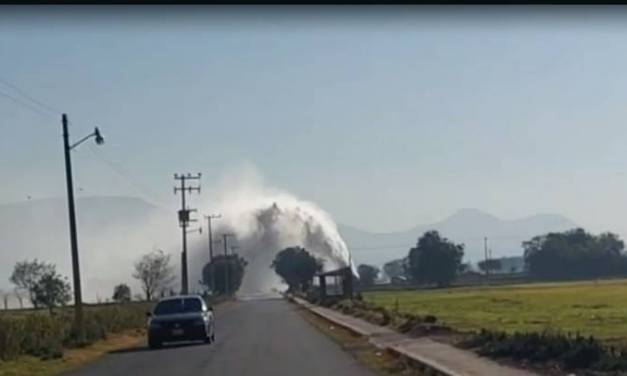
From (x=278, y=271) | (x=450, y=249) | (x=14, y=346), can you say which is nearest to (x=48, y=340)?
(x=14, y=346)

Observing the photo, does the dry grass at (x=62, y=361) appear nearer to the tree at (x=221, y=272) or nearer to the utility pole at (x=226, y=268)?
the tree at (x=221, y=272)

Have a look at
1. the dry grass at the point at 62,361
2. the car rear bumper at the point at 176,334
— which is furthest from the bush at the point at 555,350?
the car rear bumper at the point at 176,334

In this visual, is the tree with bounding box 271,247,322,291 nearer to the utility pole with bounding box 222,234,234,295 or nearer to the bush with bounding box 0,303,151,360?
the utility pole with bounding box 222,234,234,295

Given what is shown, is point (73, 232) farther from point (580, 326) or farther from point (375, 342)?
point (580, 326)

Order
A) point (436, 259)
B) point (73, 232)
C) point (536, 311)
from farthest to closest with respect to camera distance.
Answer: point (436, 259)
point (536, 311)
point (73, 232)

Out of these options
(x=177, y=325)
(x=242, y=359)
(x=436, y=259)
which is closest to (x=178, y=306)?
(x=177, y=325)

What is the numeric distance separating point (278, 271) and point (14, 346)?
164724 mm

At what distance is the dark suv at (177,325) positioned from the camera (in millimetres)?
38344

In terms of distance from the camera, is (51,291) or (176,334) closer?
(176,334)

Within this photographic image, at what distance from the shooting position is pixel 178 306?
39719 mm

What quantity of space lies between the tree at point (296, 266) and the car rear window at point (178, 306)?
12553 cm

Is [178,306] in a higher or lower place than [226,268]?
higher

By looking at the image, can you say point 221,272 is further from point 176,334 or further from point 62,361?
point 62,361

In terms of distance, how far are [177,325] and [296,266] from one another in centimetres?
14453
